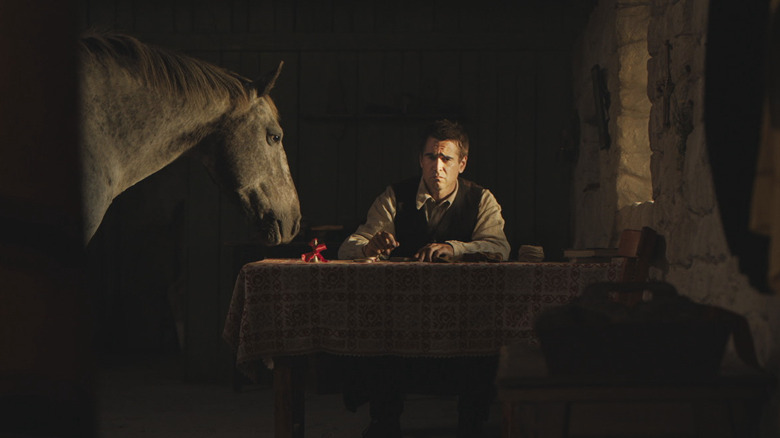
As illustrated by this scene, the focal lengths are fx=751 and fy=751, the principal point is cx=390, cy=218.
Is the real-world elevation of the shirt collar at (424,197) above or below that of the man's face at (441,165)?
below

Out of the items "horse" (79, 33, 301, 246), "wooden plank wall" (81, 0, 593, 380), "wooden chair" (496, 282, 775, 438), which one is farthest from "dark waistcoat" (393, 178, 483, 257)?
"wooden chair" (496, 282, 775, 438)

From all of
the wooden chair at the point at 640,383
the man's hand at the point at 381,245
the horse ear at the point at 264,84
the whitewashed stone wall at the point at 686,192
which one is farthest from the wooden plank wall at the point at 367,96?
the wooden chair at the point at 640,383

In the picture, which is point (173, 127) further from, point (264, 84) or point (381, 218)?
point (381, 218)

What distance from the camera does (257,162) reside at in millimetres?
3475

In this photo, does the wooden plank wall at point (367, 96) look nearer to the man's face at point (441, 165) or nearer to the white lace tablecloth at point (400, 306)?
the man's face at point (441, 165)

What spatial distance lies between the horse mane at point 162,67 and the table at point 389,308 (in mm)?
883

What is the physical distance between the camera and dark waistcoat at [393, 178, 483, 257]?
11.7 ft

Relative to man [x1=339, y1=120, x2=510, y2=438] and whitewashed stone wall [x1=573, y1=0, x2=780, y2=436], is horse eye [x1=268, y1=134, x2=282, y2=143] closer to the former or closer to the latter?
man [x1=339, y1=120, x2=510, y2=438]

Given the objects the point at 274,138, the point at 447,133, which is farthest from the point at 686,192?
the point at 274,138

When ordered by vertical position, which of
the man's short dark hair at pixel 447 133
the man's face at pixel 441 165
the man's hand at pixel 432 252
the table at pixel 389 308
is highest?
the man's short dark hair at pixel 447 133

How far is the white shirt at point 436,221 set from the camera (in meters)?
3.38

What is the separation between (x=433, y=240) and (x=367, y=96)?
210 cm

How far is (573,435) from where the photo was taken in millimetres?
1471

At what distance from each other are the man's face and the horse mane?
883mm
